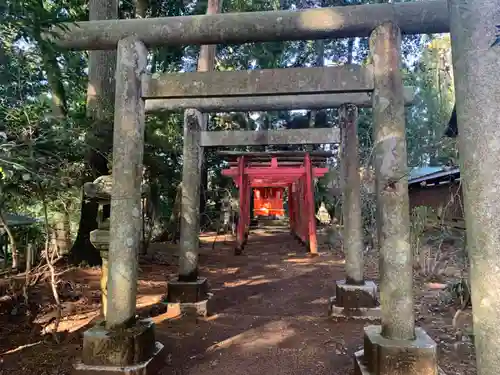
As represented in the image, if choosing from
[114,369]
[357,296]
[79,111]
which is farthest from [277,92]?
[79,111]

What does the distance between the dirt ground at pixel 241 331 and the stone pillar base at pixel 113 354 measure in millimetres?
434

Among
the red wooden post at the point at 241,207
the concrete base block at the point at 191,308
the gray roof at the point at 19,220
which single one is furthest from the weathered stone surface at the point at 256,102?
the red wooden post at the point at 241,207

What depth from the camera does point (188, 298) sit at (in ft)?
17.6

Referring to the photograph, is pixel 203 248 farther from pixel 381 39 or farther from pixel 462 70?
pixel 462 70

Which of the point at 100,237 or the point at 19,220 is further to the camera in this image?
the point at 19,220

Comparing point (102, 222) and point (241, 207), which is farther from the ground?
point (241, 207)

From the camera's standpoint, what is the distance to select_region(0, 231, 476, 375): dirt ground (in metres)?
3.59

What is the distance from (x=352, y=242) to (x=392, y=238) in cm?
229

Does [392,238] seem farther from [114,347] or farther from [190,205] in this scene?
[190,205]

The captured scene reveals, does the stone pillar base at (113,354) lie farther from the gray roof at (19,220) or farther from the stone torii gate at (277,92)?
the gray roof at (19,220)

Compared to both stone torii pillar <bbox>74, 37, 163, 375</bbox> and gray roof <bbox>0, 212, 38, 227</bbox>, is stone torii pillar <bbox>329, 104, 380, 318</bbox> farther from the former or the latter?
gray roof <bbox>0, 212, 38, 227</bbox>

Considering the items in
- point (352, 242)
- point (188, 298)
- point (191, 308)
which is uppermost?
point (352, 242)

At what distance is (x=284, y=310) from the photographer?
226 inches

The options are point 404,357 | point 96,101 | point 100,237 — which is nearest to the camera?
point 404,357
